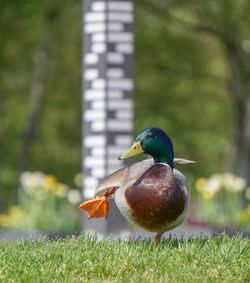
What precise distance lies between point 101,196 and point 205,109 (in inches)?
985

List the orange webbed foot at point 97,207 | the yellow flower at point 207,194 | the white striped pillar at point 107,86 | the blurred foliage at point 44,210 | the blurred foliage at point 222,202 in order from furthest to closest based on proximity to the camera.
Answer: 1. the yellow flower at point 207,194
2. the blurred foliage at point 222,202
3. the blurred foliage at point 44,210
4. the white striped pillar at point 107,86
5. the orange webbed foot at point 97,207

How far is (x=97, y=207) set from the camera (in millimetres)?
8109

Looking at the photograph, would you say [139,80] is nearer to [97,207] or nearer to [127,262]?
[97,207]

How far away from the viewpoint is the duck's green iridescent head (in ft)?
26.1

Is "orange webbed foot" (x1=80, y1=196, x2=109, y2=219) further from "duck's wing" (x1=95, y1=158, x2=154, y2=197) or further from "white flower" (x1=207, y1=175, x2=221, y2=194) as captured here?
"white flower" (x1=207, y1=175, x2=221, y2=194)

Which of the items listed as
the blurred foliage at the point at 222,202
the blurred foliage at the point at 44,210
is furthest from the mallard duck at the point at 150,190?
the blurred foliage at the point at 222,202

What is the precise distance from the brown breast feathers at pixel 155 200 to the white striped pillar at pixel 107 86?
6098 mm

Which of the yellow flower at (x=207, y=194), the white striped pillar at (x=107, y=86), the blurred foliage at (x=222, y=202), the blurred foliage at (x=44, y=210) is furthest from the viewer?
the yellow flower at (x=207, y=194)

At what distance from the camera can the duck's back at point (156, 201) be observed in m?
7.65

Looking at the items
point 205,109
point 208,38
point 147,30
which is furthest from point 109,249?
point 208,38

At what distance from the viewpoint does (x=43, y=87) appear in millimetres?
27109

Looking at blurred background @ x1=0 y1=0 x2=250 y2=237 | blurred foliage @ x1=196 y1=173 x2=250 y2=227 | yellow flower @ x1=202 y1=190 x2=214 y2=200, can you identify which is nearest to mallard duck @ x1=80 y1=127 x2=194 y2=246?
blurred foliage @ x1=196 y1=173 x2=250 y2=227

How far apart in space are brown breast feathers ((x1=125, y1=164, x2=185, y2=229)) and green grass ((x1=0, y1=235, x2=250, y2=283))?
0.22 meters

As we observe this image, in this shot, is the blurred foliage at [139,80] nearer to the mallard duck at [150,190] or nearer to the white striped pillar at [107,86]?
the white striped pillar at [107,86]
